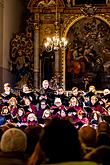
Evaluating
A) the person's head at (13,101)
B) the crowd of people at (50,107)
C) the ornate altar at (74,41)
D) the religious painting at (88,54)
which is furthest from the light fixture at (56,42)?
the person's head at (13,101)

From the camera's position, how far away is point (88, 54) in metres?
18.3

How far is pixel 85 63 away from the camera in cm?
1833

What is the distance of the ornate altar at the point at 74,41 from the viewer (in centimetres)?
1808

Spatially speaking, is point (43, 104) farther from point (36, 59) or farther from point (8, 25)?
point (8, 25)

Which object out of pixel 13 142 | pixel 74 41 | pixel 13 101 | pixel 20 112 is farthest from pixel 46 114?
pixel 13 142

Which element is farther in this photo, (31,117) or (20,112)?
(20,112)

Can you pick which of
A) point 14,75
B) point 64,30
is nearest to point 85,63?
point 64,30

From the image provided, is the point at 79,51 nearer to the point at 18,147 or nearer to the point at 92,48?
the point at 92,48

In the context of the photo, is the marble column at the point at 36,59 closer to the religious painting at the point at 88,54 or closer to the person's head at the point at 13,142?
the religious painting at the point at 88,54

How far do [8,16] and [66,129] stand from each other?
15.6 meters

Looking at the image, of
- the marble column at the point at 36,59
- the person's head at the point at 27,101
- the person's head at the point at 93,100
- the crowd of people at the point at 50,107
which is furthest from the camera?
the marble column at the point at 36,59

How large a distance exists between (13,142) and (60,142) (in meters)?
0.84

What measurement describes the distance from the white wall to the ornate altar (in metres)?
0.86

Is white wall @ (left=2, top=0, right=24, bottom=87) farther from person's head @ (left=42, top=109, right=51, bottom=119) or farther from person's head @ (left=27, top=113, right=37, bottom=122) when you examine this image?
person's head @ (left=27, top=113, right=37, bottom=122)
